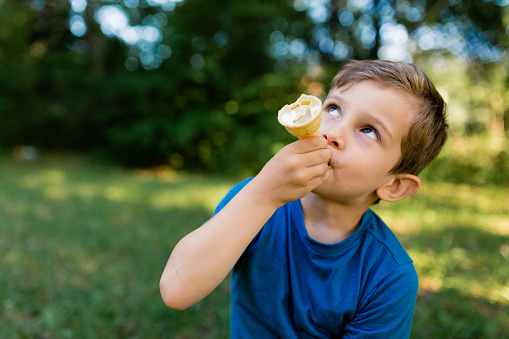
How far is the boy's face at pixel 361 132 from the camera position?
1114 millimetres

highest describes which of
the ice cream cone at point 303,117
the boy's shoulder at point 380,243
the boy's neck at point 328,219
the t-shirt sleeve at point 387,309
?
the ice cream cone at point 303,117

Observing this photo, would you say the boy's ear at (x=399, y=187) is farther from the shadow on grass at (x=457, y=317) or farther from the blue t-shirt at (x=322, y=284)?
the shadow on grass at (x=457, y=317)

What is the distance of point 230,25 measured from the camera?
8.78 metres

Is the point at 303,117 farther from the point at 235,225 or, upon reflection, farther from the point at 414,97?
the point at 414,97

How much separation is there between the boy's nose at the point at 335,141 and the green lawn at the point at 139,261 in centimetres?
152

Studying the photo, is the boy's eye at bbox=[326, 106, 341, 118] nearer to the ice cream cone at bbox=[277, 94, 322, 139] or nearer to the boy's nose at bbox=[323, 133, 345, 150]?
the boy's nose at bbox=[323, 133, 345, 150]

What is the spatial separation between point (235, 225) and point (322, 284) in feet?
1.31

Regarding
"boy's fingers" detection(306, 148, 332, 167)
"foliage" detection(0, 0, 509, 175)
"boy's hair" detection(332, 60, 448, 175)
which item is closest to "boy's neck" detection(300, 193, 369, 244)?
"boy's hair" detection(332, 60, 448, 175)

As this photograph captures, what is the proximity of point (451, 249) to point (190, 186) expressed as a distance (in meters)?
4.06

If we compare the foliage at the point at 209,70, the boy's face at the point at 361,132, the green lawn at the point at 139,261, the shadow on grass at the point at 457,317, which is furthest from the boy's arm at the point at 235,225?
the foliage at the point at 209,70

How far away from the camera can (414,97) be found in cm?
122

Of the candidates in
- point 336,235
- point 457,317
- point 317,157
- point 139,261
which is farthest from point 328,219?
point 139,261

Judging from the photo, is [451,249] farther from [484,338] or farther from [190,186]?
[190,186]

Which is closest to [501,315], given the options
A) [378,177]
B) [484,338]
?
[484,338]
